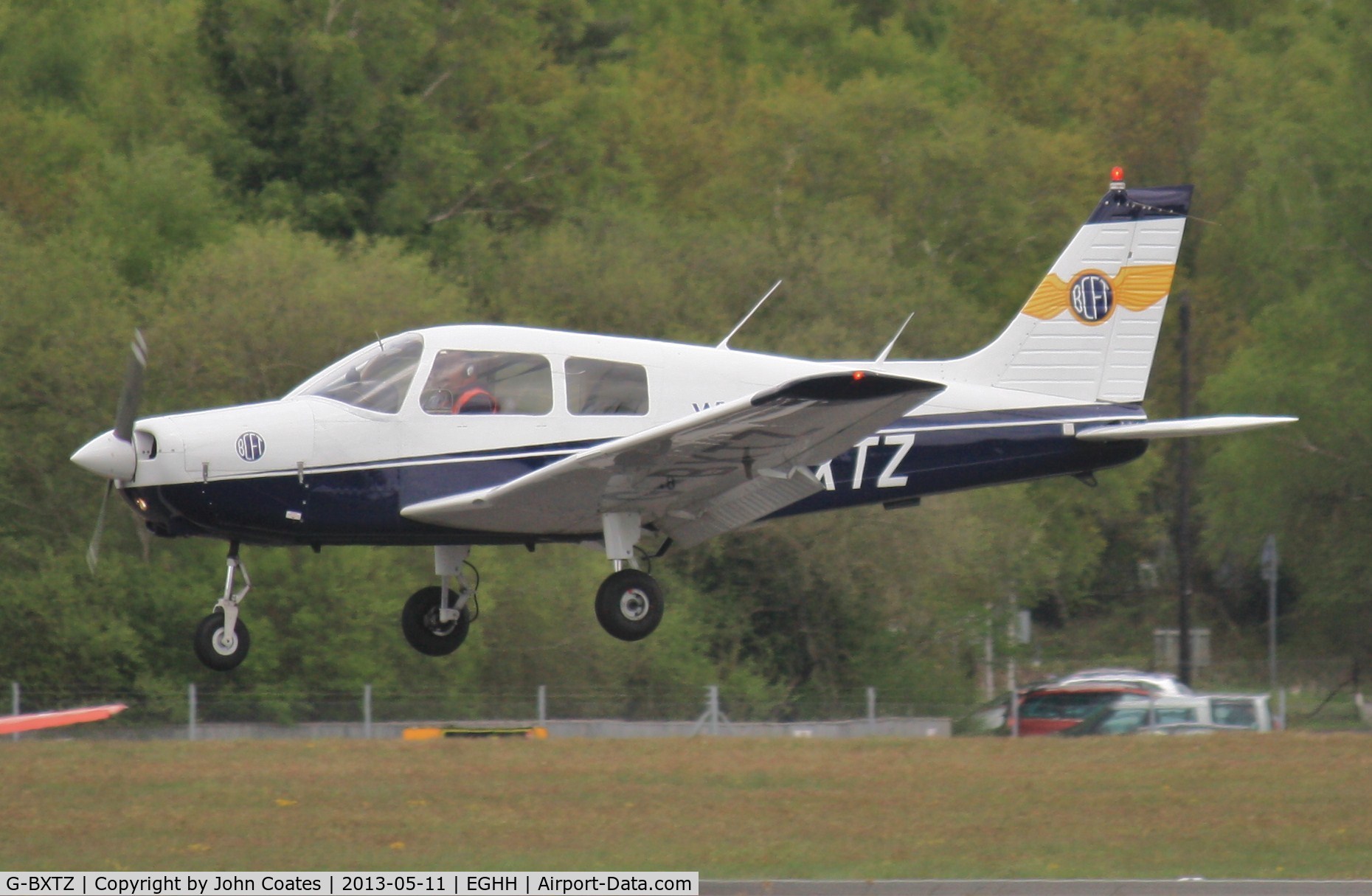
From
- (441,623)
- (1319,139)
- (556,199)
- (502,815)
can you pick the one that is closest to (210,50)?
(556,199)

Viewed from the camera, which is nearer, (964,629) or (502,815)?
(502,815)


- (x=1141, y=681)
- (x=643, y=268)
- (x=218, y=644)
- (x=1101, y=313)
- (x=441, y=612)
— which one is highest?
(x=643, y=268)

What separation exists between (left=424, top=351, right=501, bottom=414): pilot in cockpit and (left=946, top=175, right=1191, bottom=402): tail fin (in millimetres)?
3792

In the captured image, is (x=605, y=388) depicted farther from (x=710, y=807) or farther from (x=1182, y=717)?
(x=1182, y=717)

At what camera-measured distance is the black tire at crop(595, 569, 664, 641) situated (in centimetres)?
1300

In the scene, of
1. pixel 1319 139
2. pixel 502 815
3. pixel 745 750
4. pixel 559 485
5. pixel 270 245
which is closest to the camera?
pixel 559 485

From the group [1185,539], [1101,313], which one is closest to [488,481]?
[1101,313]

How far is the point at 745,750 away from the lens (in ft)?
72.4

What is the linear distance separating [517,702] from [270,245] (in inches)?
341

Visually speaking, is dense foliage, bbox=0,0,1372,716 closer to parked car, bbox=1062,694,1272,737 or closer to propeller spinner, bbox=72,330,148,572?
parked car, bbox=1062,694,1272,737

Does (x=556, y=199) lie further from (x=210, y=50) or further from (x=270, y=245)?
(x=270, y=245)

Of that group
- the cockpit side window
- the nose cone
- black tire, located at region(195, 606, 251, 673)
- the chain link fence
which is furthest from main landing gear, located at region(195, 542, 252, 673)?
the chain link fence

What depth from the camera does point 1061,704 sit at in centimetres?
2492

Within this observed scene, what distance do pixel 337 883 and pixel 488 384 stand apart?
13.0 ft
